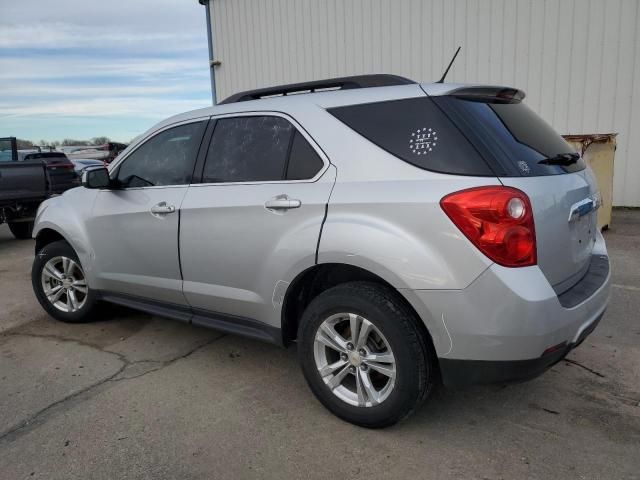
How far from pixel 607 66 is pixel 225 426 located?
9.21 metres

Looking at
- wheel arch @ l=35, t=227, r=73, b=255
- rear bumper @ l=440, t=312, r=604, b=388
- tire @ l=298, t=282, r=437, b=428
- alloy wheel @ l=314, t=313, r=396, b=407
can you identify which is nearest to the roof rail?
tire @ l=298, t=282, r=437, b=428

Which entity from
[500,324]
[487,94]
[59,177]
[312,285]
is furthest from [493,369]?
[59,177]

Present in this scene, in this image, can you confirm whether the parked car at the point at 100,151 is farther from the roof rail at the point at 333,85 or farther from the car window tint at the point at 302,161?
the car window tint at the point at 302,161

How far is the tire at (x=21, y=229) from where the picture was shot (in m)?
9.76

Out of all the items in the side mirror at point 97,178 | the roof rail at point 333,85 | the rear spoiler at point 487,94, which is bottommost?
the side mirror at point 97,178

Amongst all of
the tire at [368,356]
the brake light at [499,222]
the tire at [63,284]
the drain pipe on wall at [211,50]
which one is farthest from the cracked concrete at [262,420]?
the drain pipe on wall at [211,50]

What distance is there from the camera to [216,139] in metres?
3.49

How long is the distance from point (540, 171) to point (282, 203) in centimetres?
133

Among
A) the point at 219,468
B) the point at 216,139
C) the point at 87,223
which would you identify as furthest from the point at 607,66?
the point at 219,468

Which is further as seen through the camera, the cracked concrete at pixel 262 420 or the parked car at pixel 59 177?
the parked car at pixel 59 177

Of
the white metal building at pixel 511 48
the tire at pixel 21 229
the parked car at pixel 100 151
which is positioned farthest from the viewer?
the parked car at pixel 100 151

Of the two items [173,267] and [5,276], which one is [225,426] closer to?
[173,267]

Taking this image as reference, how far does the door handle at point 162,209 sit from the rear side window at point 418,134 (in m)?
1.36

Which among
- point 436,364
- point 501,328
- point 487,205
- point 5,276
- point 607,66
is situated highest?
point 607,66
